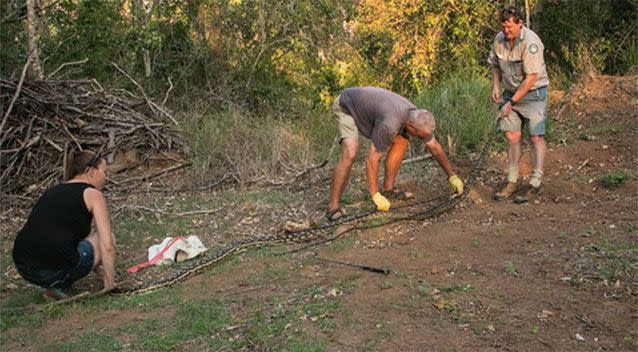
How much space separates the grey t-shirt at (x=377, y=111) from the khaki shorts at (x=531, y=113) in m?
1.07

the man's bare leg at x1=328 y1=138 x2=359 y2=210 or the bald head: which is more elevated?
the bald head

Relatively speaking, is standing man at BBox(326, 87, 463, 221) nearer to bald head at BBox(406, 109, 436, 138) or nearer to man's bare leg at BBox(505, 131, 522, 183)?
bald head at BBox(406, 109, 436, 138)

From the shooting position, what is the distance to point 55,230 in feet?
14.5

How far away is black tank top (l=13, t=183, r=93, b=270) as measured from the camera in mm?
4418

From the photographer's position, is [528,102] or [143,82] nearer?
[528,102]

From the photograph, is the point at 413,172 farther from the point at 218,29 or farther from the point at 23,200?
the point at 218,29

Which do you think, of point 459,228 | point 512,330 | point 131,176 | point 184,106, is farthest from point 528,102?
point 184,106

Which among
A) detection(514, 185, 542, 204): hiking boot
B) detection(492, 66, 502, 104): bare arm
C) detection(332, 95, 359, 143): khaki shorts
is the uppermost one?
detection(492, 66, 502, 104): bare arm

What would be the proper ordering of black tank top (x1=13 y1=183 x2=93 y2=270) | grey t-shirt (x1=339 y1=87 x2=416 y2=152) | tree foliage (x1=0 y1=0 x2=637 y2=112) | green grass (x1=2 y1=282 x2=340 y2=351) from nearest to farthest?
green grass (x1=2 y1=282 x2=340 y2=351) → black tank top (x1=13 y1=183 x2=93 y2=270) → grey t-shirt (x1=339 y1=87 x2=416 y2=152) → tree foliage (x1=0 y1=0 x2=637 y2=112)

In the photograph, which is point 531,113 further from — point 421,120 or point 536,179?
point 421,120

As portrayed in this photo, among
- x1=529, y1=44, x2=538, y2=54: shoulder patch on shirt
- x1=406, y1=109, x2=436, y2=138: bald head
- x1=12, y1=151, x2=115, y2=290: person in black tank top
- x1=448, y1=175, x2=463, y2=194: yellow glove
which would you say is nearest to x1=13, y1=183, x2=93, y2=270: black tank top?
x1=12, y1=151, x2=115, y2=290: person in black tank top

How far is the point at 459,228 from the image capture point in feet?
17.2

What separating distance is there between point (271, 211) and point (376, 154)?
1.49 m

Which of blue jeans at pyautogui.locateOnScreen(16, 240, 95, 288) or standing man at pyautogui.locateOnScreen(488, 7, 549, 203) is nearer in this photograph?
blue jeans at pyautogui.locateOnScreen(16, 240, 95, 288)
